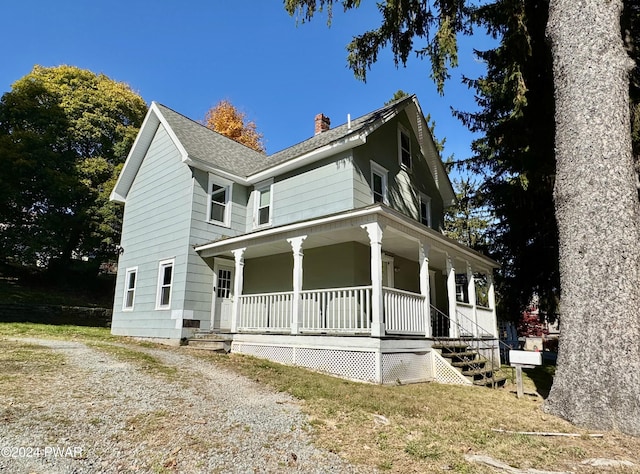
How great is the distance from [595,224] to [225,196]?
11.1 meters

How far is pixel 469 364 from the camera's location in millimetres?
9930

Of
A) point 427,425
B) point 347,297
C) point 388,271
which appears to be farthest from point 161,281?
point 427,425

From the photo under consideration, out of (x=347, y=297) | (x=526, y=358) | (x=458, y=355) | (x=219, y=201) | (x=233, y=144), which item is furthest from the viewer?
(x=233, y=144)

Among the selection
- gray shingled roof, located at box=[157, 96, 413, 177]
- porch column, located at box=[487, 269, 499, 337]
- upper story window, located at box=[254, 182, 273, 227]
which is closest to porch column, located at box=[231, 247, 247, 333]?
upper story window, located at box=[254, 182, 273, 227]

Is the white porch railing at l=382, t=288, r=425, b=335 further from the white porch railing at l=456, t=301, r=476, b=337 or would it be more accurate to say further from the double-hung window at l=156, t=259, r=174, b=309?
the double-hung window at l=156, t=259, r=174, b=309

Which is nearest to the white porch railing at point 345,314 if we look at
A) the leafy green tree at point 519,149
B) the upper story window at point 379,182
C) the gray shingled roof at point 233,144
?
the leafy green tree at point 519,149

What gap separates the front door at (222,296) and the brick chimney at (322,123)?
7330 millimetres

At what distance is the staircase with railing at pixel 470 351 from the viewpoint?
32.1 feet

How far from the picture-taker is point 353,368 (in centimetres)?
882

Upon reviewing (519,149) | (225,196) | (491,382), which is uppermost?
(519,149)

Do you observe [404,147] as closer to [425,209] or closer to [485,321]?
[425,209]

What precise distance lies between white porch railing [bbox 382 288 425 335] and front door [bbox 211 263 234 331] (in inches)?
243

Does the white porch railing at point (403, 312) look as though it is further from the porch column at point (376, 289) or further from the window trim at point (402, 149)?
the window trim at point (402, 149)

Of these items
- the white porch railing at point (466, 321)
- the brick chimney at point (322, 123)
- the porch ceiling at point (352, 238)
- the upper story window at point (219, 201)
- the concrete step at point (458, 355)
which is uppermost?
the brick chimney at point (322, 123)
